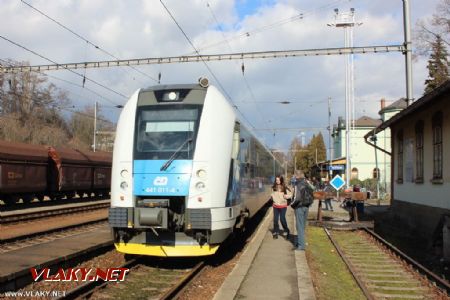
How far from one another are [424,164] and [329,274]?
7.90 metres

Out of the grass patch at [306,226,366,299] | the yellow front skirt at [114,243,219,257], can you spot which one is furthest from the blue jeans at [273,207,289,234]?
the yellow front skirt at [114,243,219,257]

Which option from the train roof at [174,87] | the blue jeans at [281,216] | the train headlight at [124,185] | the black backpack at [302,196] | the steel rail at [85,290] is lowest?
the steel rail at [85,290]

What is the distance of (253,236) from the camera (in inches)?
536

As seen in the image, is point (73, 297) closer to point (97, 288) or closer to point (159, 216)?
point (97, 288)

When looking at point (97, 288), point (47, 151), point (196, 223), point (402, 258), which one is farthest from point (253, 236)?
point (47, 151)

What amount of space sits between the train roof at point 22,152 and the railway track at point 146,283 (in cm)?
1515

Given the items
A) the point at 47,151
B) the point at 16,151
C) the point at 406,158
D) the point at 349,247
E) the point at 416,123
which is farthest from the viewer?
the point at 47,151

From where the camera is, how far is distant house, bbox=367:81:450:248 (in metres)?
13.3

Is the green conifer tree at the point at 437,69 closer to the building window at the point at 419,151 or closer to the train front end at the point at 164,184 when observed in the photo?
the building window at the point at 419,151

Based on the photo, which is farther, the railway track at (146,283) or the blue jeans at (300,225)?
the blue jeans at (300,225)

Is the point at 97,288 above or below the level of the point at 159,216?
below

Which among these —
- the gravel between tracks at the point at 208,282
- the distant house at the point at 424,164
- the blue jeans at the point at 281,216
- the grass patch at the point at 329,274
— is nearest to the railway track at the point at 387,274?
the grass patch at the point at 329,274

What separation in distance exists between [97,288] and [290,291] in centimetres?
285

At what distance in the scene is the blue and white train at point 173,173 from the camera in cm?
820
